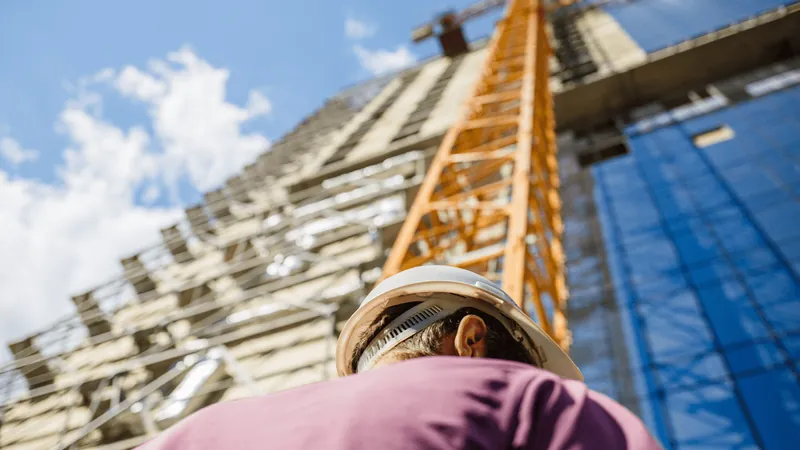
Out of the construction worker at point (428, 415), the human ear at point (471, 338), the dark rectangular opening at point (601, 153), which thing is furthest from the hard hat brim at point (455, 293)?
the dark rectangular opening at point (601, 153)

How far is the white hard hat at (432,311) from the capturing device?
1.88m

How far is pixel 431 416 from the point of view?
49.1 inches

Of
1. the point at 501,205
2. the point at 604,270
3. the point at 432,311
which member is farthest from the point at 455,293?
the point at 604,270

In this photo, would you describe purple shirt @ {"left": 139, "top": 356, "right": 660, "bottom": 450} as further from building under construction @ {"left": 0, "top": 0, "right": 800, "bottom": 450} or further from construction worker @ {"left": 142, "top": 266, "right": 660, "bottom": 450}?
building under construction @ {"left": 0, "top": 0, "right": 800, "bottom": 450}

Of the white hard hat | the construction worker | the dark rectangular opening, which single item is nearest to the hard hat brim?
the white hard hat

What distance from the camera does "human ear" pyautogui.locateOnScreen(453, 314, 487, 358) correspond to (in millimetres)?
1752

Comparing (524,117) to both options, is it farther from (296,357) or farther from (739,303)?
(296,357)

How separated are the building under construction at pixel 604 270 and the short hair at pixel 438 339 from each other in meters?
4.63

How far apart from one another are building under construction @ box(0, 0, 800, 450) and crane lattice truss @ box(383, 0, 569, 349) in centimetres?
73

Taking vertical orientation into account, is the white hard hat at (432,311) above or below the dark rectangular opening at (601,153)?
above

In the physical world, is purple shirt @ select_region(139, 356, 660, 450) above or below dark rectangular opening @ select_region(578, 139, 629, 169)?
above

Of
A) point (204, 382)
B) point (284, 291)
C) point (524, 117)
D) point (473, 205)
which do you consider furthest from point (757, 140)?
point (204, 382)

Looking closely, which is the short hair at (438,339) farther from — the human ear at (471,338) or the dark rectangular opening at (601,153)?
the dark rectangular opening at (601,153)

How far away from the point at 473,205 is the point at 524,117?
3.61m
